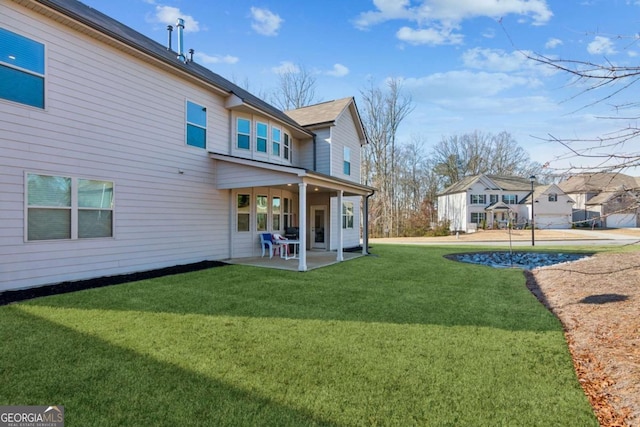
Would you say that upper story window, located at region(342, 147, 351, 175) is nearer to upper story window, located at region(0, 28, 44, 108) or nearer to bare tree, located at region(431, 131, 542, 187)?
upper story window, located at region(0, 28, 44, 108)

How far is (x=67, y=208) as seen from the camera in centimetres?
685

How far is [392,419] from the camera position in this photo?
2.60m

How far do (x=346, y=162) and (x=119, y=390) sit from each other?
47.9 feet

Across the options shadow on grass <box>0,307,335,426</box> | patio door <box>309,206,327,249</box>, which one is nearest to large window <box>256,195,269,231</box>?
patio door <box>309,206,327,249</box>

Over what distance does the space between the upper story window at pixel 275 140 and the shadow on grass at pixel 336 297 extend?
5635 mm

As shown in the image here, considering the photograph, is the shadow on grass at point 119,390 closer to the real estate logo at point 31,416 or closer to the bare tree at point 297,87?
the real estate logo at point 31,416

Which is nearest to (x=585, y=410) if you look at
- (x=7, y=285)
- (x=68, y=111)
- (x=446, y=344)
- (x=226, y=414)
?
(x=446, y=344)

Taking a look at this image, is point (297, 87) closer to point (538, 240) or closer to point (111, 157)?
point (538, 240)

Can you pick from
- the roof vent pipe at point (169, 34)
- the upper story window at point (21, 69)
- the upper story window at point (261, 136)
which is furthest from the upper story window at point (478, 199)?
the upper story window at point (21, 69)

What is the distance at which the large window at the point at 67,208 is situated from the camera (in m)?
6.36

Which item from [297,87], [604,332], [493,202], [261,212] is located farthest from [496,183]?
[604,332]

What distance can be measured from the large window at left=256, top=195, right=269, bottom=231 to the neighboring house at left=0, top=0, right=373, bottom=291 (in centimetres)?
5

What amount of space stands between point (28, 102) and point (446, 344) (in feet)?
27.8

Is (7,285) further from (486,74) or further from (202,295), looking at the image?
(486,74)
